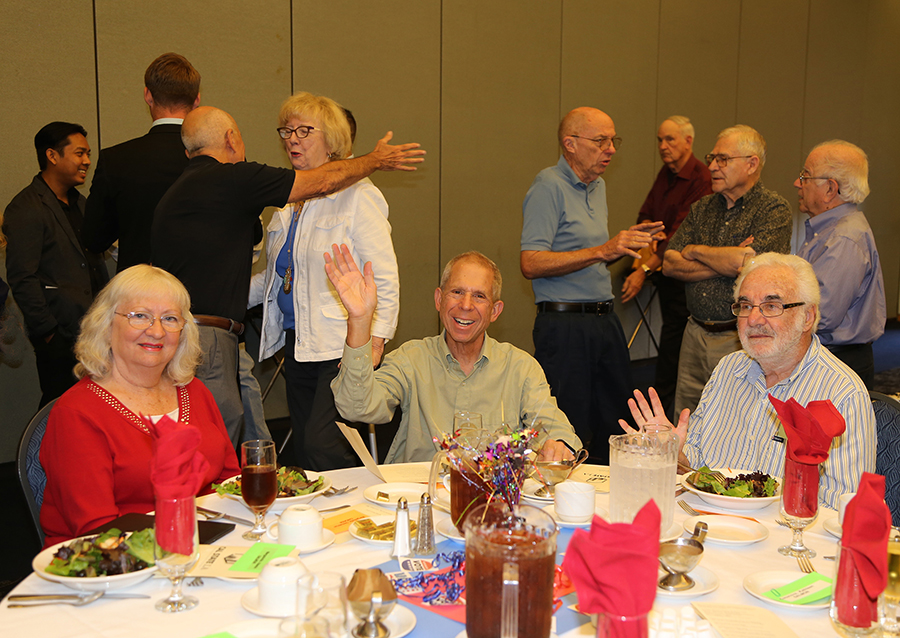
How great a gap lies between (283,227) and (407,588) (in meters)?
A: 2.24

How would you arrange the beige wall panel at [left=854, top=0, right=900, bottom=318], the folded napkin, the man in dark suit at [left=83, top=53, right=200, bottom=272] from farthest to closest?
1. the beige wall panel at [left=854, top=0, right=900, bottom=318]
2. the man in dark suit at [left=83, top=53, right=200, bottom=272]
3. the folded napkin

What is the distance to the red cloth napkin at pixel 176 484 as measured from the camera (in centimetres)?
122

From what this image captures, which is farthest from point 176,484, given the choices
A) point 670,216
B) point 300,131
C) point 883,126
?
point 883,126

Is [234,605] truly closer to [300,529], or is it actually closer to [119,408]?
[300,529]

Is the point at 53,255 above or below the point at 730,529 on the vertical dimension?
above

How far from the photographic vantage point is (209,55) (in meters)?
4.66

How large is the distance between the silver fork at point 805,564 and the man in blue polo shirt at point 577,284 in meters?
2.37

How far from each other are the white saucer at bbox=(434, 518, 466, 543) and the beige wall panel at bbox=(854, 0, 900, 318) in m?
9.92

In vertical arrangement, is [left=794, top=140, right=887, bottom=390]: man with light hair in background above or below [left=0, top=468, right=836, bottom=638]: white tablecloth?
above

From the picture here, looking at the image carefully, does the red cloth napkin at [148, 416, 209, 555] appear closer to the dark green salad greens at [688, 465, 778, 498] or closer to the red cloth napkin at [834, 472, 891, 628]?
the red cloth napkin at [834, 472, 891, 628]

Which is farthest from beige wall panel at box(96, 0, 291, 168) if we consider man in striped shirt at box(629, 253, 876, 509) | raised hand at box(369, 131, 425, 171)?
man in striped shirt at box(629, 253, 876, 509)

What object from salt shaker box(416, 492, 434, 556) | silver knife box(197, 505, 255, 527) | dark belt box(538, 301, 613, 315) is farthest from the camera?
dark belt box(538, 301, 613, 315)

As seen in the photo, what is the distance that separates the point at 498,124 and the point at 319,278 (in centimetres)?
355

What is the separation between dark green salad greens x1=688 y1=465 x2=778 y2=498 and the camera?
5.69 feet
